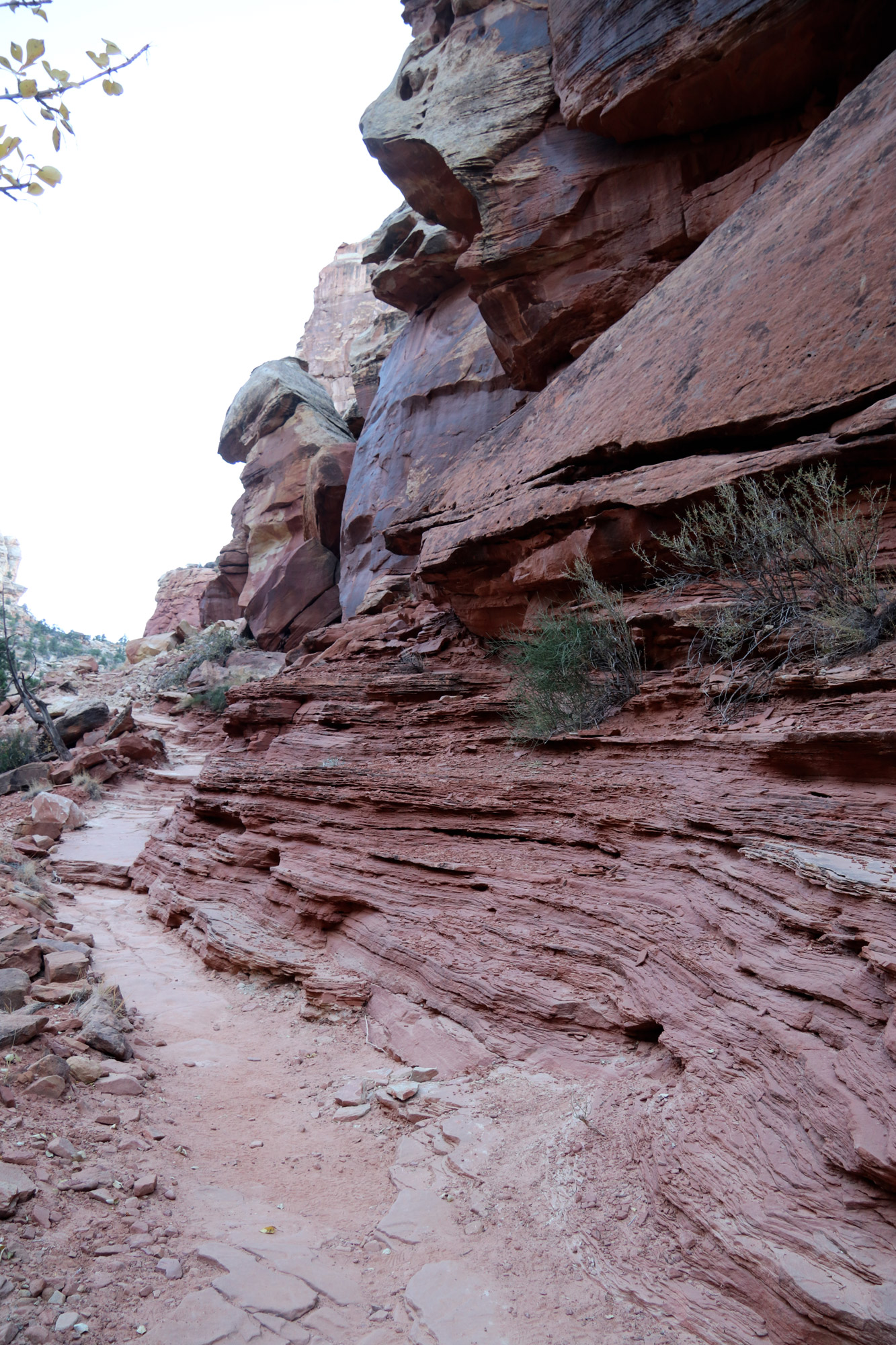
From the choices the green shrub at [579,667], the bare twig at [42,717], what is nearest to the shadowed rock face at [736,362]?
the green shrub at [579,667]

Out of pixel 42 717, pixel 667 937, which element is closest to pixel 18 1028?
pixel 667 937

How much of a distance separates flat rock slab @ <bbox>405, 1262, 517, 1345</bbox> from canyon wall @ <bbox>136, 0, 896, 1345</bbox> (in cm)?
46

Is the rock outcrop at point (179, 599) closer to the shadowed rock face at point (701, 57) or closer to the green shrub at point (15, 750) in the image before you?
the green shrub at point (15, 750)

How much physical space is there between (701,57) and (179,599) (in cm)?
3386

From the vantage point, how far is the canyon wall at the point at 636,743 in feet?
9.85

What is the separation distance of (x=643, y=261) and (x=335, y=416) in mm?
18293

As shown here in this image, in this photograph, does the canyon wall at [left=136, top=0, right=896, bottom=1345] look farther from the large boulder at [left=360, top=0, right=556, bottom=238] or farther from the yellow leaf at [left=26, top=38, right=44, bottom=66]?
the yellow leaf at [left=26, top=38, right=44, bottom=66]

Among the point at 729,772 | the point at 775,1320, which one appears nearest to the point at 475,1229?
the point at 775,1320

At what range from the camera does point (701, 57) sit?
768 centimetres

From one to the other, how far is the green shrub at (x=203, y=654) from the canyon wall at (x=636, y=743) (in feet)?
40.8

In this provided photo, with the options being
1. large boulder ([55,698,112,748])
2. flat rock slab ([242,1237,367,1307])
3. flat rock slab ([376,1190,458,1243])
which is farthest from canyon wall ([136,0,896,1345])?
large boulder ([55,698,112,748])

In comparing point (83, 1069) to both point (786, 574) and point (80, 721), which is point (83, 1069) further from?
point (80, 721)

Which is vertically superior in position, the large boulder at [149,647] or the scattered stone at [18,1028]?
the large boulder at [149,647]

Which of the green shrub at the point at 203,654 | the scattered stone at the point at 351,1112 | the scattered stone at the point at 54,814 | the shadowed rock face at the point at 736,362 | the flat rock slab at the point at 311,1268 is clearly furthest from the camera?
the green shrub at the point at 203,654
